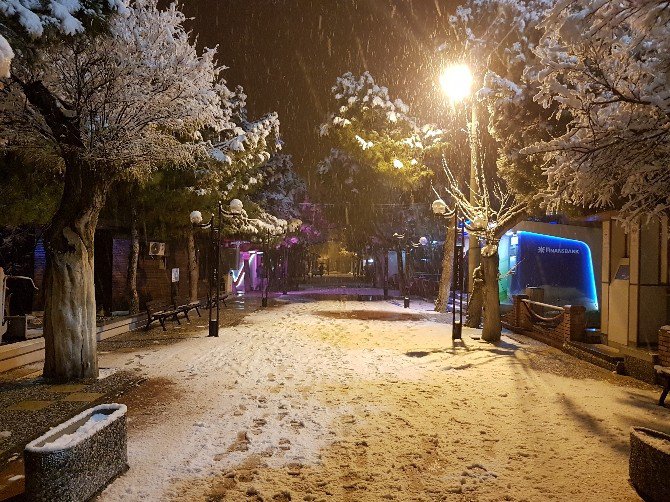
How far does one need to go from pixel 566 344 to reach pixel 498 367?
2878mm

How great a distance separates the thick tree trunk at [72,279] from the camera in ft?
28.0

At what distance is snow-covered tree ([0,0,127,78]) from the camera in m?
4.96

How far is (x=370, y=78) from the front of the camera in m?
24.5

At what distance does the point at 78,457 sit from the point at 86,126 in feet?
19.2

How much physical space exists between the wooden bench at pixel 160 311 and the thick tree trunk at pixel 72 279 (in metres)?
6.79

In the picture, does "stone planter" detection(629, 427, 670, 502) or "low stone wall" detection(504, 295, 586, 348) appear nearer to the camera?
"stone planter" detection(629, 427, 670, 502)

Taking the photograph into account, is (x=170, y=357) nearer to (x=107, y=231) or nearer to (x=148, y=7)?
(x=148, y=7)

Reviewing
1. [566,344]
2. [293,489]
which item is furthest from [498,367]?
[293,489]

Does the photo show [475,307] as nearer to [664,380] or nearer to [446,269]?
[446,269]

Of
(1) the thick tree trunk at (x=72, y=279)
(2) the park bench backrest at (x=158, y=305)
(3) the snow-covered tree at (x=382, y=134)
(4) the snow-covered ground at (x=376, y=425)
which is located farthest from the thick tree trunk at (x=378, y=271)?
(1) the thick tree trunk at (x=72, y=279)

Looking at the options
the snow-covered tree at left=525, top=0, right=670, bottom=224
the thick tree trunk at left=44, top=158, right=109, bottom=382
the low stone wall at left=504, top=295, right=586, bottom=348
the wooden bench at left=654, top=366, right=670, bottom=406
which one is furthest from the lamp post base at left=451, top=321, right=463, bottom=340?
the thick tree trunk at left=44, top=158, right=109, bottom=382

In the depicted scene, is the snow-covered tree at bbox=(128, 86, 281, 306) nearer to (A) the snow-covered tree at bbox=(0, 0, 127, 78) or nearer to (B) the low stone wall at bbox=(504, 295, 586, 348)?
(A) the snow-covered tree at bbox=(0, 0, 127, 78)

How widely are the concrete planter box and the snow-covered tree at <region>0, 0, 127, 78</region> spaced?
A: 317 centimetres

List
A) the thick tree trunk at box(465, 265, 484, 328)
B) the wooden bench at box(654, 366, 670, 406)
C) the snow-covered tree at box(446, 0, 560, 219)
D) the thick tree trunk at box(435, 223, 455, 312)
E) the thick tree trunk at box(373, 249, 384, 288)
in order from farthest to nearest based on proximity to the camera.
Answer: the thick tree trunk at box(373, 249, 384, 288) < the thick tree trunk at box(435, 223, 455, 312) < the thick tree trunk at box(465, 265, 484, 328) < the snow-covered tree at box(446, 0, 560, 219) < the wooden bench at box(654, 366, 670, 406)
